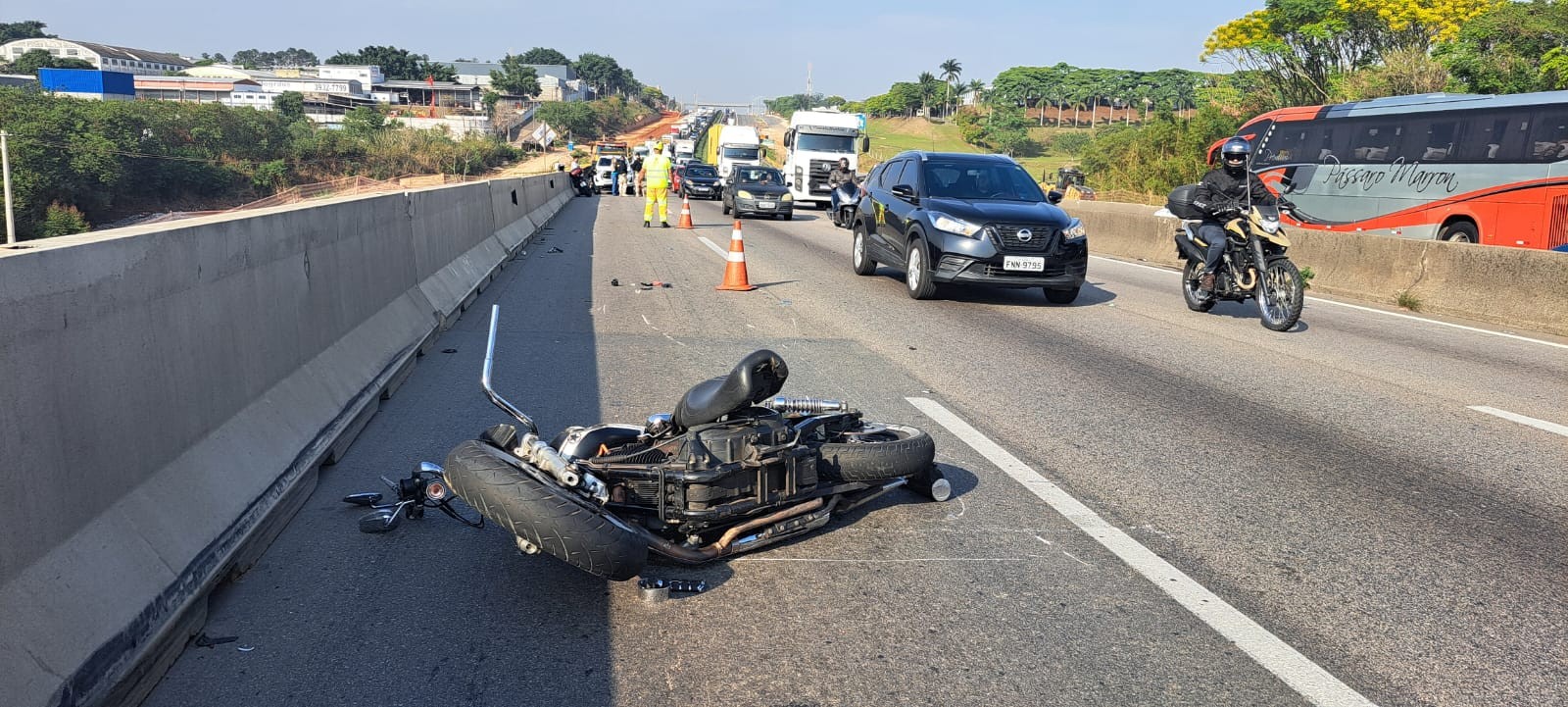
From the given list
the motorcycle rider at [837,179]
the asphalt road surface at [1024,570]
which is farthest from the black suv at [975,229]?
the motorcycle rider at [837,179]

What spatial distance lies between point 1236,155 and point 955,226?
297cm

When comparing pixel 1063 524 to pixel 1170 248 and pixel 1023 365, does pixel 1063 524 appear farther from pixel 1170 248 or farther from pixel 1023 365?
pixel 1170 248

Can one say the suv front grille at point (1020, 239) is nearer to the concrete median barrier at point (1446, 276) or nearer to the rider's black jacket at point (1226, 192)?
the rider's black jacket at point (1226, 192)

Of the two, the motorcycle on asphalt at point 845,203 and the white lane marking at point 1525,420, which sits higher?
the motorcycle on asphalt at point 845,203

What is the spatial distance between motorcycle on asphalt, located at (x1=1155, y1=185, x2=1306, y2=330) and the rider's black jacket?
54mm

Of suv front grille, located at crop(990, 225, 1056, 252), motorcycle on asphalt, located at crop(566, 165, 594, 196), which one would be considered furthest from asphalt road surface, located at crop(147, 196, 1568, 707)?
motorcycle on asphalt, located at crop(566, 165, 594, 196)

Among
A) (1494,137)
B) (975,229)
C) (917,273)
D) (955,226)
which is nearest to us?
(975,229)

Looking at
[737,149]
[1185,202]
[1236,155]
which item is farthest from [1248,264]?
[737,149]

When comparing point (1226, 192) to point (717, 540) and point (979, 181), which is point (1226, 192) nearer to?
point (979, 181)

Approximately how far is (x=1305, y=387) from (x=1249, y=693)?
220 inches

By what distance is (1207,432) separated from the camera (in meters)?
6.86

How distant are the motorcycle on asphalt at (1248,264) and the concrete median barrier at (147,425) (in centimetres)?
869

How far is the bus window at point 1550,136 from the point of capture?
17.4 meters

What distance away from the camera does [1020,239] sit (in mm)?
12391
